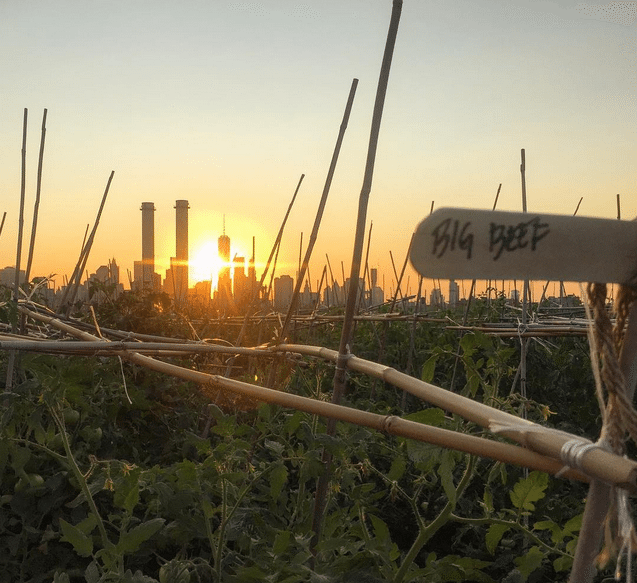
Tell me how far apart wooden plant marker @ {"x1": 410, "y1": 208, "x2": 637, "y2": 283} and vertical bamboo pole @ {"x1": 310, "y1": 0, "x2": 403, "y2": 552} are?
2.97 feet

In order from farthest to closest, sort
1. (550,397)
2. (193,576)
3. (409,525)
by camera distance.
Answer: (550,397), (409,525), (193,576)

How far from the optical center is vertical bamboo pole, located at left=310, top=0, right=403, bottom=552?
172cm

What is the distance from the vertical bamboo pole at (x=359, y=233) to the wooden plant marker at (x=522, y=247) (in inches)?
35.7

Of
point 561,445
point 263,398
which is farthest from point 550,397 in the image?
point 561,445

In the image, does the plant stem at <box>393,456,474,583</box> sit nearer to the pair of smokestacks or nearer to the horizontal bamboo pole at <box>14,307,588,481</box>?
the horizontal bamboo pole at <box>14,307,588,481</box>

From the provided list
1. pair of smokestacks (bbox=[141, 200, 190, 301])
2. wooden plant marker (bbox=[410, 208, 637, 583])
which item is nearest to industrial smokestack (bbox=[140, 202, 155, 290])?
pair of smokestacks (bbox=[141, 200, 190, 301])

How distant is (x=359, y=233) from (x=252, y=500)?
1122 mm

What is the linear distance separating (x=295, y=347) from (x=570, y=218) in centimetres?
138

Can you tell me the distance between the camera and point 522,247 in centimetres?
76

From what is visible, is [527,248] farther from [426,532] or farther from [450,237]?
[426,532]

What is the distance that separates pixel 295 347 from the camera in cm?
209

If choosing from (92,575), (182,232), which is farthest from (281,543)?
(182,232)

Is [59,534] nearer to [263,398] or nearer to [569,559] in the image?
[263,398]

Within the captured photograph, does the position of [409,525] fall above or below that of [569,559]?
below
